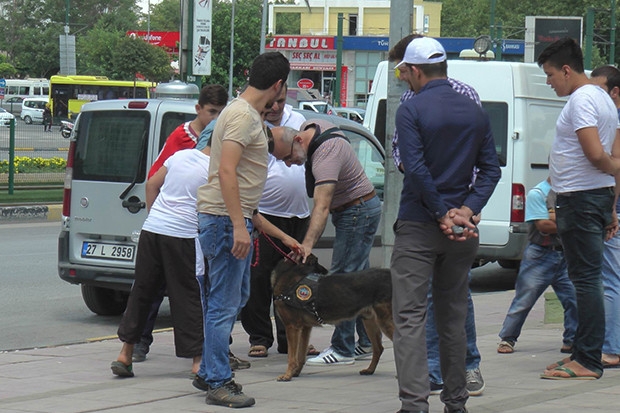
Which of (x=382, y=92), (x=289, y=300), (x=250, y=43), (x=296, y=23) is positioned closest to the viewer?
(x=289, y=300)

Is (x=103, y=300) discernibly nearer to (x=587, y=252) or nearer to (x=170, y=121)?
(x=170, y=121)

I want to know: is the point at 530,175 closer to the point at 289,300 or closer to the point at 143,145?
the point at 143,145

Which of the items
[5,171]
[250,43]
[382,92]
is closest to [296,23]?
[250,43]

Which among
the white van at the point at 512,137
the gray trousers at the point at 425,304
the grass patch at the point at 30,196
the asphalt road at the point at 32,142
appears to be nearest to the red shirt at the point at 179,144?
the gray trousers at the point at 425,304

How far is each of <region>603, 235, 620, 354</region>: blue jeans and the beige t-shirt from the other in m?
2.47

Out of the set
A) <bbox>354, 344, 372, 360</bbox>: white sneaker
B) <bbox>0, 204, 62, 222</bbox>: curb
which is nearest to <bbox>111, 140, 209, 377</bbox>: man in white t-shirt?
<bbox>354, 344, 372, 360</bbox>: white sneaker

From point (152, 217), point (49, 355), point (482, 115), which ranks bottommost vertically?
point (49, 355)

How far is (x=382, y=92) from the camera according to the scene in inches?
520

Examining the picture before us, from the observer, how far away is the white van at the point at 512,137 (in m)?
12.0

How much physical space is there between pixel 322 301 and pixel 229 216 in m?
1.29

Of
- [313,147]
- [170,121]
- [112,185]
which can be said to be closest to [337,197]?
[313,147]

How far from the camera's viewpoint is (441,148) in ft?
18.1

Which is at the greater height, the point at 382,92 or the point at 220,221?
the point at 382,92

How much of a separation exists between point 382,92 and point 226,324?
24.2 feet
